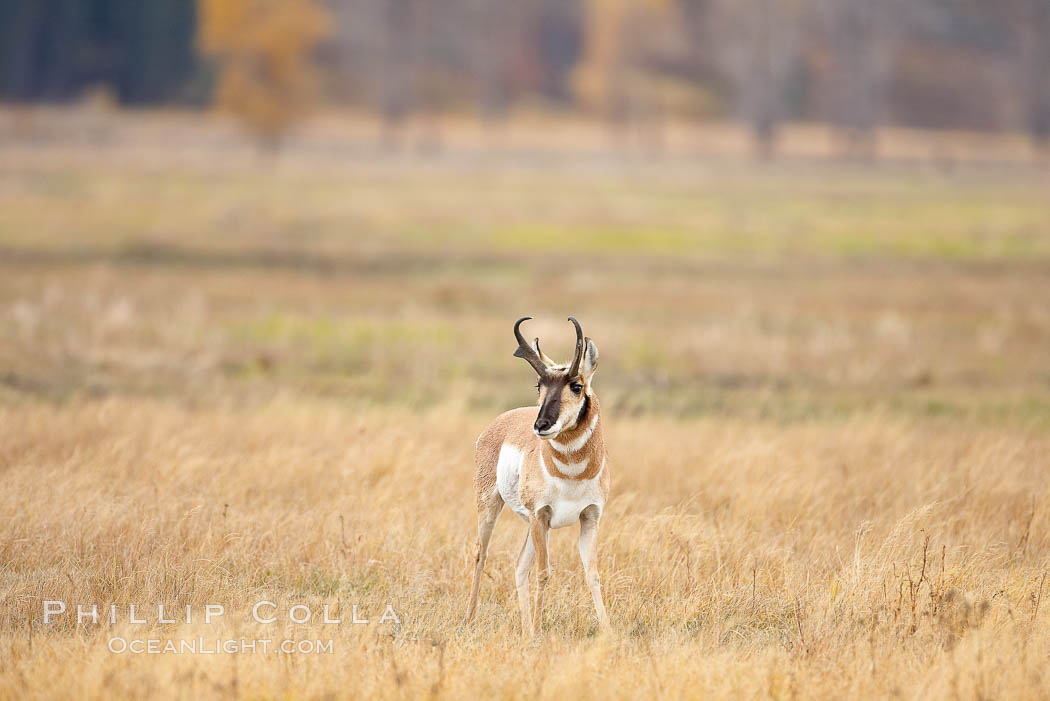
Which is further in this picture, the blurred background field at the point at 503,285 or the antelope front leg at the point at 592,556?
the blurred background field at the point at 503,285

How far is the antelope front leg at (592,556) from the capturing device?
6875 millimetres

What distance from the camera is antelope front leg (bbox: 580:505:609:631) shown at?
22.6 ft

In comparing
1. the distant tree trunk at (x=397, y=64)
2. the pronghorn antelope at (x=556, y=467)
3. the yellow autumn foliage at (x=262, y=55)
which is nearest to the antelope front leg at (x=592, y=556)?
the pronghorn antelope at (x=556, y=467)

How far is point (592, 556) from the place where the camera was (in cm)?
690

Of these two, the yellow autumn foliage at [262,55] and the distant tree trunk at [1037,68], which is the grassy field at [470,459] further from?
the distant tree trunk at [1037,68]

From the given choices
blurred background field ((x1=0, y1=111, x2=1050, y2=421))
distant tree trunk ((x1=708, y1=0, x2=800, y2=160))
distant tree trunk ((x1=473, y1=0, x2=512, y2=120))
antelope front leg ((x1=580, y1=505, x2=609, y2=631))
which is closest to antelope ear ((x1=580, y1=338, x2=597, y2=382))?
antelope front leg ((x1=580, y1=505, x2=609, y2=631))

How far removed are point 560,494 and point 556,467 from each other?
0.59 feet

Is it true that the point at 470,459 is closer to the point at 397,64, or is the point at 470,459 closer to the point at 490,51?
the point at 397,64

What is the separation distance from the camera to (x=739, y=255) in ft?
104

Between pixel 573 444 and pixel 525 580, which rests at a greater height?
pixel 573 444

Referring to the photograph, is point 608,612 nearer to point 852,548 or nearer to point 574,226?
point 852,548

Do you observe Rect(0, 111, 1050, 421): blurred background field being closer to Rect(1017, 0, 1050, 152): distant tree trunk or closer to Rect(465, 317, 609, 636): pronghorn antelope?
Rect(465, 317, 609, 636): pronghorn antelope

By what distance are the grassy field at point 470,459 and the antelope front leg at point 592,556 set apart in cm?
16

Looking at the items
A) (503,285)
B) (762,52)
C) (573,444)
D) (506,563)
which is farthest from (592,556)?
(762,52)
